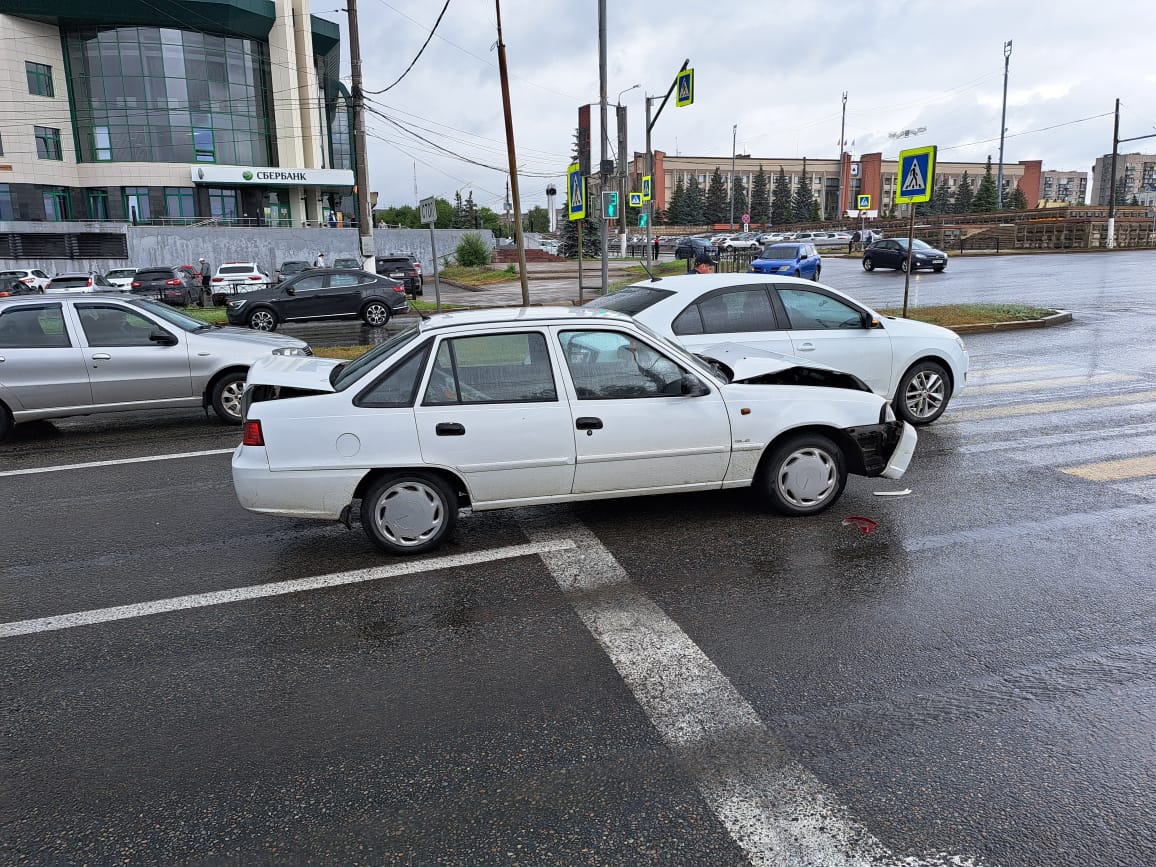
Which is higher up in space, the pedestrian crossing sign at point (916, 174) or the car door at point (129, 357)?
the pedestrian crossing sign at point (916, 174)

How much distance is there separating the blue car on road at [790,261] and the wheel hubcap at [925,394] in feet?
68.2

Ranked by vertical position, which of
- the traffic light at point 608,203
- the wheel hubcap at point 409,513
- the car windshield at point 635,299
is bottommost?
the wheel hubcap at point 409,513

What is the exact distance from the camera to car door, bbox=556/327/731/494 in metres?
5.72

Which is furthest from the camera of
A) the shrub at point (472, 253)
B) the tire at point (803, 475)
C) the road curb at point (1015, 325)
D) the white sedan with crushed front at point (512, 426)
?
the shrub at point (472, 253)

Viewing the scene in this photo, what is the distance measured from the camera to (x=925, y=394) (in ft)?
30.2

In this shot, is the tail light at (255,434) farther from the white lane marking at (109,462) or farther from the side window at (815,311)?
the side window at (815,311)

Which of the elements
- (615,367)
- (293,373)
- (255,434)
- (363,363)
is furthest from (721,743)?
(293,373)

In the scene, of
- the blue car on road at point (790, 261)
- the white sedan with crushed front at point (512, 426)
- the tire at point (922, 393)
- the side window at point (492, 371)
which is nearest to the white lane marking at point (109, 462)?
the white sedan with crushed front at point (512, 426)

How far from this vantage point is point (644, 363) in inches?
232

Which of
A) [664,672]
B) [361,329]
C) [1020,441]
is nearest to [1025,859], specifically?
[664,672]

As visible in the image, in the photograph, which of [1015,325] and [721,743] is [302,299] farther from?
[721,743]

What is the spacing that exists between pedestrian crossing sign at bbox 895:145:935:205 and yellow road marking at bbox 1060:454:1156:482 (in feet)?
27.9

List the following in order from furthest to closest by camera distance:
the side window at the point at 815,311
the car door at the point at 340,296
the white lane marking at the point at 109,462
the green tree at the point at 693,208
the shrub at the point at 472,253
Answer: the green tree at the point at 693,208
the shrub at the point at 472,253
the car door at the point at 340,296
the side window at the point at 815,311
the white lane marking at the point at 109,462

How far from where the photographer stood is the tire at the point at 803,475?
614 cm
